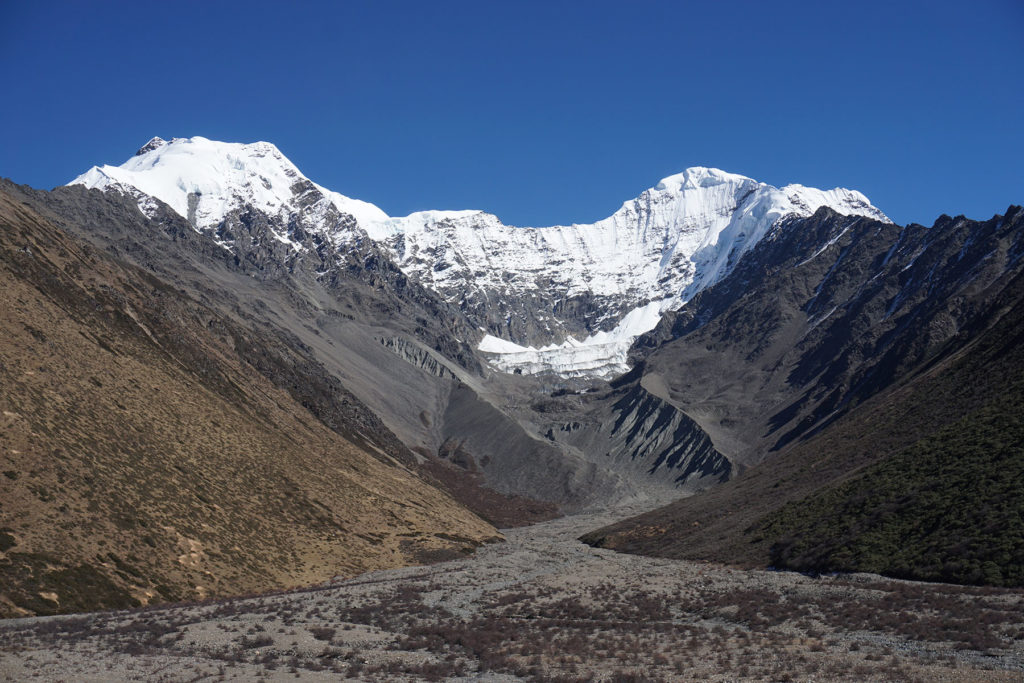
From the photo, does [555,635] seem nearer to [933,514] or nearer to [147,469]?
[933,514]

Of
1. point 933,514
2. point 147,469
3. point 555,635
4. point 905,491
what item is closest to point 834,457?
point 905,491

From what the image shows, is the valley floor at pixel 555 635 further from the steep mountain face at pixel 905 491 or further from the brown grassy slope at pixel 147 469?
the brown grassy slope at pixel 147 469

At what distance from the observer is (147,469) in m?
55.8

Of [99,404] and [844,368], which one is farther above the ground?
[844,368]

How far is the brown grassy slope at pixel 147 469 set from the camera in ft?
142

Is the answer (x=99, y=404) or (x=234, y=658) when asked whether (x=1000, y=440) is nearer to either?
(x=234, y=658)

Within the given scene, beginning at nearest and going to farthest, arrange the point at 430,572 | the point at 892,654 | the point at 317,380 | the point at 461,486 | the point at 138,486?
the point at 892,654 → the point at 138,486 → the point at 430,572 → the point at 317,380 → the point at 461,486

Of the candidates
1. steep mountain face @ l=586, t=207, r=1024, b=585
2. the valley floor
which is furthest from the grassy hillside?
the valley floor

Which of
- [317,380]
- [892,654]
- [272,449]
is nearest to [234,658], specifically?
[892,654]

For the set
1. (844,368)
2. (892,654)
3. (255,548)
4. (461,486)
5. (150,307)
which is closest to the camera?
(892,654)

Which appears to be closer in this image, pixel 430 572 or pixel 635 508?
pixel 430 572

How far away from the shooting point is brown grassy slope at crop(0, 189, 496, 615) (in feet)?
142

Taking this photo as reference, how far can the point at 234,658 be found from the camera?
28859 mm

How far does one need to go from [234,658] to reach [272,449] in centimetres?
4993
